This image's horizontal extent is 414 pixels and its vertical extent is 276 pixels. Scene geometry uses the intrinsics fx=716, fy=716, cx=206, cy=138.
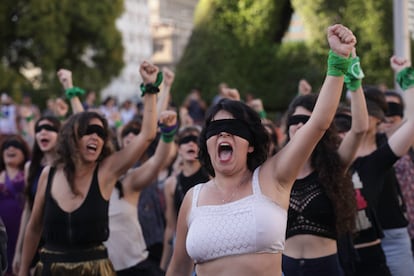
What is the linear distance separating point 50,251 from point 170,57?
9665 cm

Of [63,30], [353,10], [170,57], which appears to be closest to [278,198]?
[353,10]

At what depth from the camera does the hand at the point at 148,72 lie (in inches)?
202

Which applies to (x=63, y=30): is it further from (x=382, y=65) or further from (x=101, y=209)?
(x=101, y=209)

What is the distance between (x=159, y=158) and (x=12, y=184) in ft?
7.47

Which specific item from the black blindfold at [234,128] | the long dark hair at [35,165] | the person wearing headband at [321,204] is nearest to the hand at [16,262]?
the long dark hair at [35,165]

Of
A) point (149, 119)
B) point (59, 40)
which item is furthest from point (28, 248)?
point (59, 40)

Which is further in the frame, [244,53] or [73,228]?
[244,53]

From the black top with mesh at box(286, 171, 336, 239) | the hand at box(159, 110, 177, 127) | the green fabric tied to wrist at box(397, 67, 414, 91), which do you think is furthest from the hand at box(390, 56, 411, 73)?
the hand at box(159, 110, 177, 127)

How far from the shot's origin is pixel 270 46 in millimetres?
18750

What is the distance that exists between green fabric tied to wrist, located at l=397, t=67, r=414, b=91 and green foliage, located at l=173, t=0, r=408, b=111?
40.9 ft

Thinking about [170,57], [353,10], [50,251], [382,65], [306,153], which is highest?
[170,57]

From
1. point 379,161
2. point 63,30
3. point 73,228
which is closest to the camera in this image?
point 73,228

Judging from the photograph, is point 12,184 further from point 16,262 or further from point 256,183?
point 256,183

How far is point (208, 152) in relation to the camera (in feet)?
12.5
